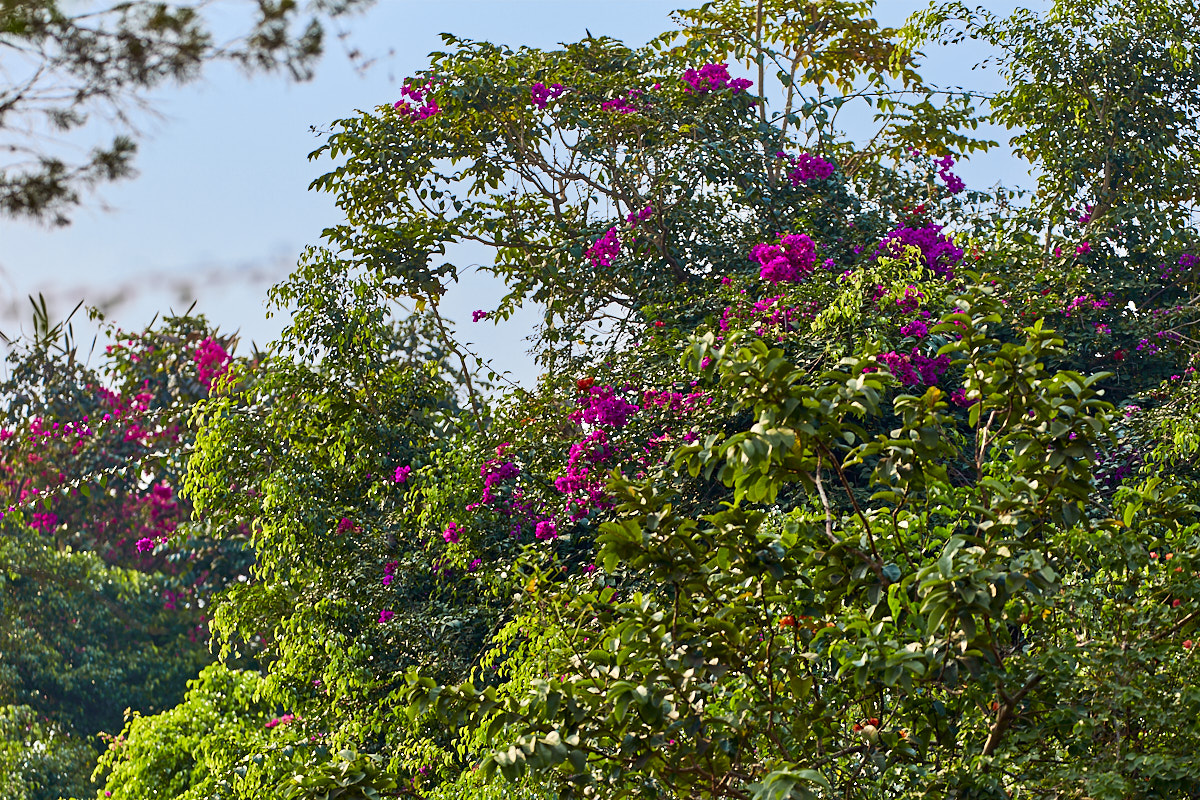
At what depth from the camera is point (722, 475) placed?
9.78ft

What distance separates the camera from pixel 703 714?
3.09 meters

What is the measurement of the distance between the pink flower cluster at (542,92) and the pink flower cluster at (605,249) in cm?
92

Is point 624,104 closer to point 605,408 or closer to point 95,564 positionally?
point 605,408

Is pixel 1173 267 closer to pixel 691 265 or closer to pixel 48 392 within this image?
pixel 691 265

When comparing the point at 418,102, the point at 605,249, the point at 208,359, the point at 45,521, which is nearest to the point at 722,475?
the point at 605,249

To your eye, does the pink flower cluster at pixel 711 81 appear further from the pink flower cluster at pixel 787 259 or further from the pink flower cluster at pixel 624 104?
the pink flower cluster at pixel 787 259

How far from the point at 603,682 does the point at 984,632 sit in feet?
3.09

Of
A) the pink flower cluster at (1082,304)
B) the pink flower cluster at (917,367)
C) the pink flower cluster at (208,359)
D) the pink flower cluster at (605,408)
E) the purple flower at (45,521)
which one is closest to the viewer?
the pink flower cluster at (917,367)

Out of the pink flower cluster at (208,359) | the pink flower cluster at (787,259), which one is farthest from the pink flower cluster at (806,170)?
the pink flower cluster at (208,359)

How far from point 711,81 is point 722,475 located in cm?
491

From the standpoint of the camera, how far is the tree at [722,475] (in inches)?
115

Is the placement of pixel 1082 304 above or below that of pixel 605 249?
below

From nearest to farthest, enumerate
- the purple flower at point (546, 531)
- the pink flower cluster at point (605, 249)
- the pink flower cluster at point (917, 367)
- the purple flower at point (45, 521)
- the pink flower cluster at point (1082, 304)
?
the pink flower cluster at point (917, 367) → the purple flower at point (546, 531) → the pink flower cluster at point (1082, 304) → the pink flower cluster at point (605, 249) → the purple flower at point (45, 521)

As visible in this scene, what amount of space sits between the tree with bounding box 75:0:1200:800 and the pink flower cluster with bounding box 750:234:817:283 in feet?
0.06
